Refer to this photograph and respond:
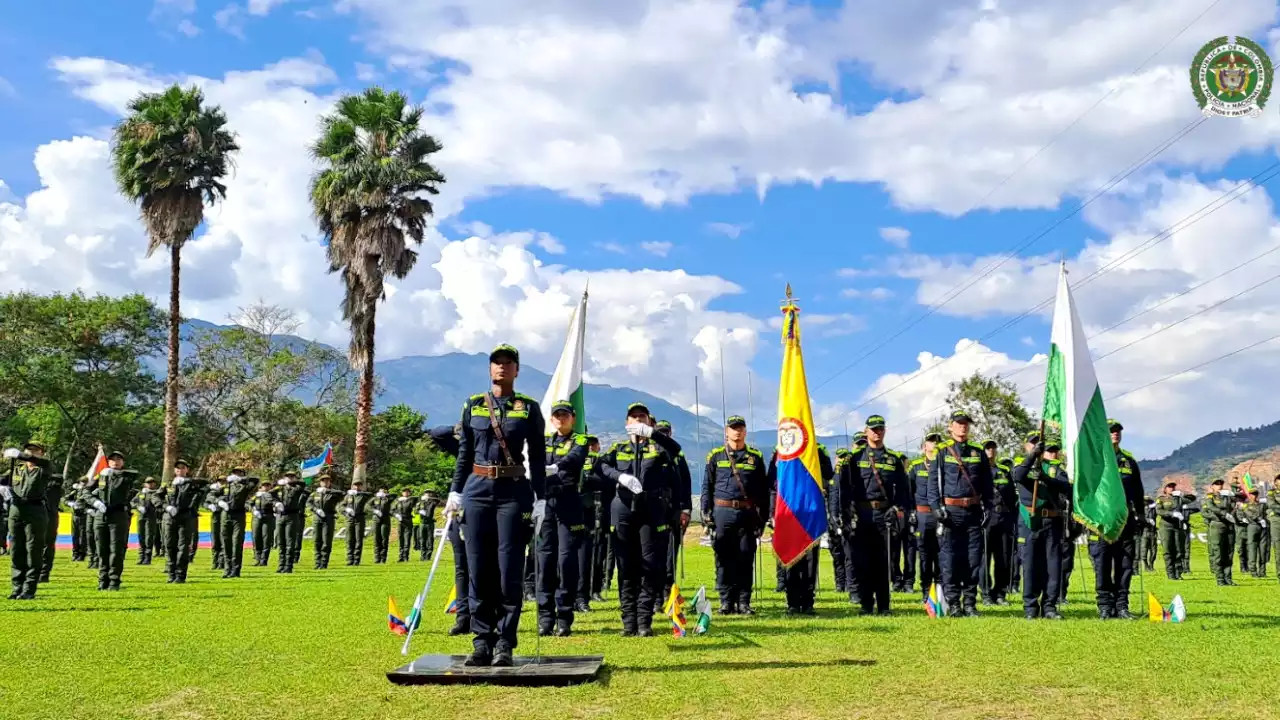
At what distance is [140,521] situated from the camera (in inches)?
866

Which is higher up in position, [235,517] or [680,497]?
[680,497]

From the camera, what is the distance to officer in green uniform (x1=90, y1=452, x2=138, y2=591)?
15.1 m

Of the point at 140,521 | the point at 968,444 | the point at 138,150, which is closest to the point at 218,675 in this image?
the point at 968,444

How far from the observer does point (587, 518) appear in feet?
38.9

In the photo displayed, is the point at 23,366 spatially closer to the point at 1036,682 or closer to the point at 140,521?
the point at 140,521

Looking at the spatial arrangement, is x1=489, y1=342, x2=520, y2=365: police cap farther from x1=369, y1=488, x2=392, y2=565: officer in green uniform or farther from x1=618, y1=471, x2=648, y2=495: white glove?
x1=369, y1=488, x2=392, y2=565: officer in green uniform

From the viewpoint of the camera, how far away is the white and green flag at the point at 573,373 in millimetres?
12992

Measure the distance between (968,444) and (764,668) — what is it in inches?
193

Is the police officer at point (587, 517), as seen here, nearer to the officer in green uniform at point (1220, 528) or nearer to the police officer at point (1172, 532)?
the officer in green uniform at point (1220, 528)

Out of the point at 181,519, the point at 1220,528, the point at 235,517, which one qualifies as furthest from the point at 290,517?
the point at 1220,528

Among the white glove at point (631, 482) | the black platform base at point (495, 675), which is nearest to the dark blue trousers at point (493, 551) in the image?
the black platform base at point (495, 675)

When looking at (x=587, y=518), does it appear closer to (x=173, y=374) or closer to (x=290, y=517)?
(x=290, y=517)

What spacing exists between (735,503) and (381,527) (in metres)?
17.0

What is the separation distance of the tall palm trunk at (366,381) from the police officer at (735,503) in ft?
75.6
